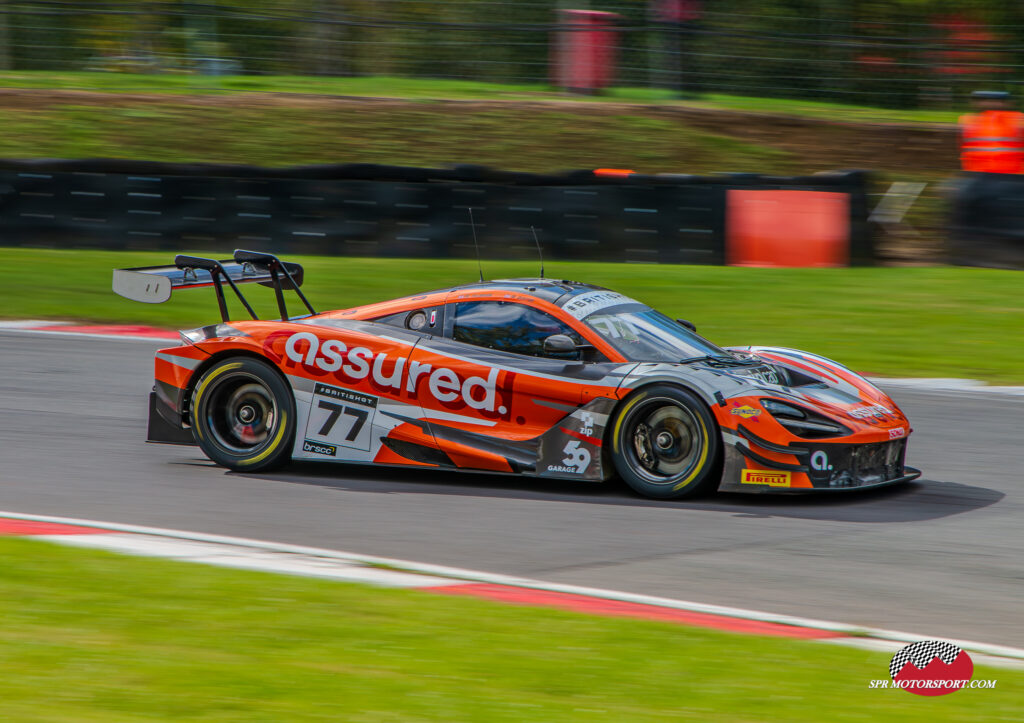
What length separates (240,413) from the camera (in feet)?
27.6

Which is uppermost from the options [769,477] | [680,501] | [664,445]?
[664,445]

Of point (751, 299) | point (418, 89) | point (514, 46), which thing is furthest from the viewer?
point (418, 89)

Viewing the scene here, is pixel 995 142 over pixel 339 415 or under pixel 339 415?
over

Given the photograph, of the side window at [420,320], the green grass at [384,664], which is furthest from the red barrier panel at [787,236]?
the green grass at [384,664]

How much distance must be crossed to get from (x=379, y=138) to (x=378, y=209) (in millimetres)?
6120

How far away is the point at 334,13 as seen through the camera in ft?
82.1

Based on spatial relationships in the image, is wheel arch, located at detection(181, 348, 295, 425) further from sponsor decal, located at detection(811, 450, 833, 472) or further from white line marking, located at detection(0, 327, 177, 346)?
white line marking, located at detection(0, 327, 177, 346)

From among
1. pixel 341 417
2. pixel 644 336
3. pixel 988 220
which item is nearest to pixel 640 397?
pixel 644 336

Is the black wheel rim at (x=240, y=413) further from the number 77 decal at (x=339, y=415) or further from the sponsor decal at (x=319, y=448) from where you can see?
the number 77 decal at (x=339, y=415)

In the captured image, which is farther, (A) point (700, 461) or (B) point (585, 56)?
(B) point (585, 56)

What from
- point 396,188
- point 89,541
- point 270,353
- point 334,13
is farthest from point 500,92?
point 89,541

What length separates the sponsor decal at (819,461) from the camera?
23.6 feet

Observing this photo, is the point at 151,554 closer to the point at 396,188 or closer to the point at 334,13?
the point at 396,188

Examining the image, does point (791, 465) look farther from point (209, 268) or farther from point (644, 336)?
point (209, 268)
